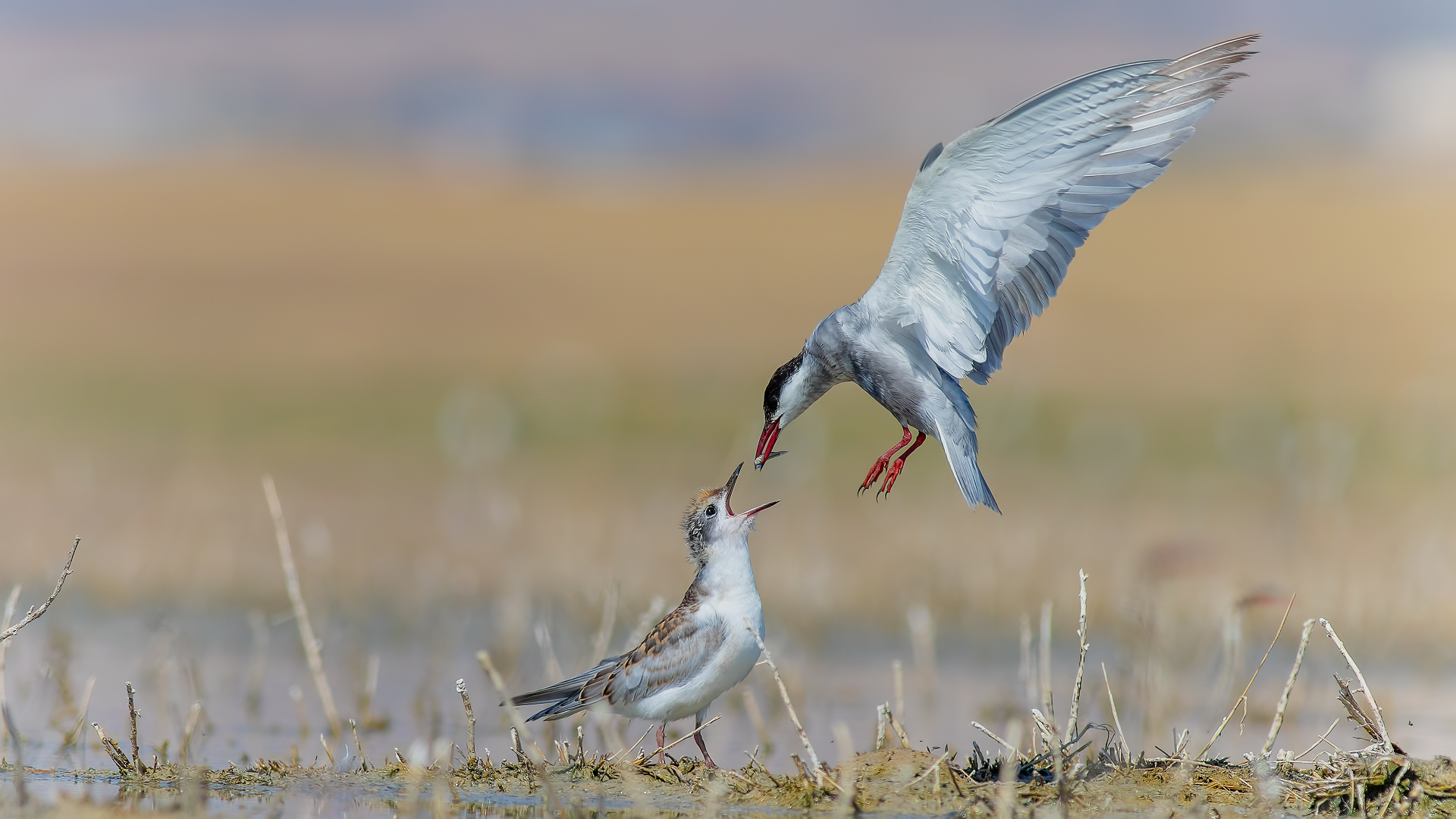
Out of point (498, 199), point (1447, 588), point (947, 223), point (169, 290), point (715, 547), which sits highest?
point (498, 199)

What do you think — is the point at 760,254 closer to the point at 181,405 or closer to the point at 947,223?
the point at 181,405

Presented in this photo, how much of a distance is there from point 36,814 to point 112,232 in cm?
2643

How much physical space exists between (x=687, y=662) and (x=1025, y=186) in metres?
2.45

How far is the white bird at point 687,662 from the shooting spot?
6516 mm

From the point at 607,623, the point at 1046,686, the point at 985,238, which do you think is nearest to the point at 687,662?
the point at 607,623

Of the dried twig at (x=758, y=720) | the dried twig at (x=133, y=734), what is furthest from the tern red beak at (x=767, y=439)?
the dried twig at (x=133, y=734)

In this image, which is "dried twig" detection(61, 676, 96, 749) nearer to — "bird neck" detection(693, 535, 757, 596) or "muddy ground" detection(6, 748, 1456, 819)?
"muddy ground" detection(6, 748, 1456, 819)

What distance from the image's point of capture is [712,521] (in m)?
6.95

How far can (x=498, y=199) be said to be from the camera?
116 ft

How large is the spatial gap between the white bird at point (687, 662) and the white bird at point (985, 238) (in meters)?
0.60

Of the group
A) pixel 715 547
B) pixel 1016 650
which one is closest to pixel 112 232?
pixel 1016 650

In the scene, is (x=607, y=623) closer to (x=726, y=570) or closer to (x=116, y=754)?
(x=726, y=570)

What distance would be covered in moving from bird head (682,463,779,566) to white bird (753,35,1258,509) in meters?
0.29

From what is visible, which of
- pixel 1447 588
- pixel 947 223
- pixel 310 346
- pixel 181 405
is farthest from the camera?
pixel 310 346
